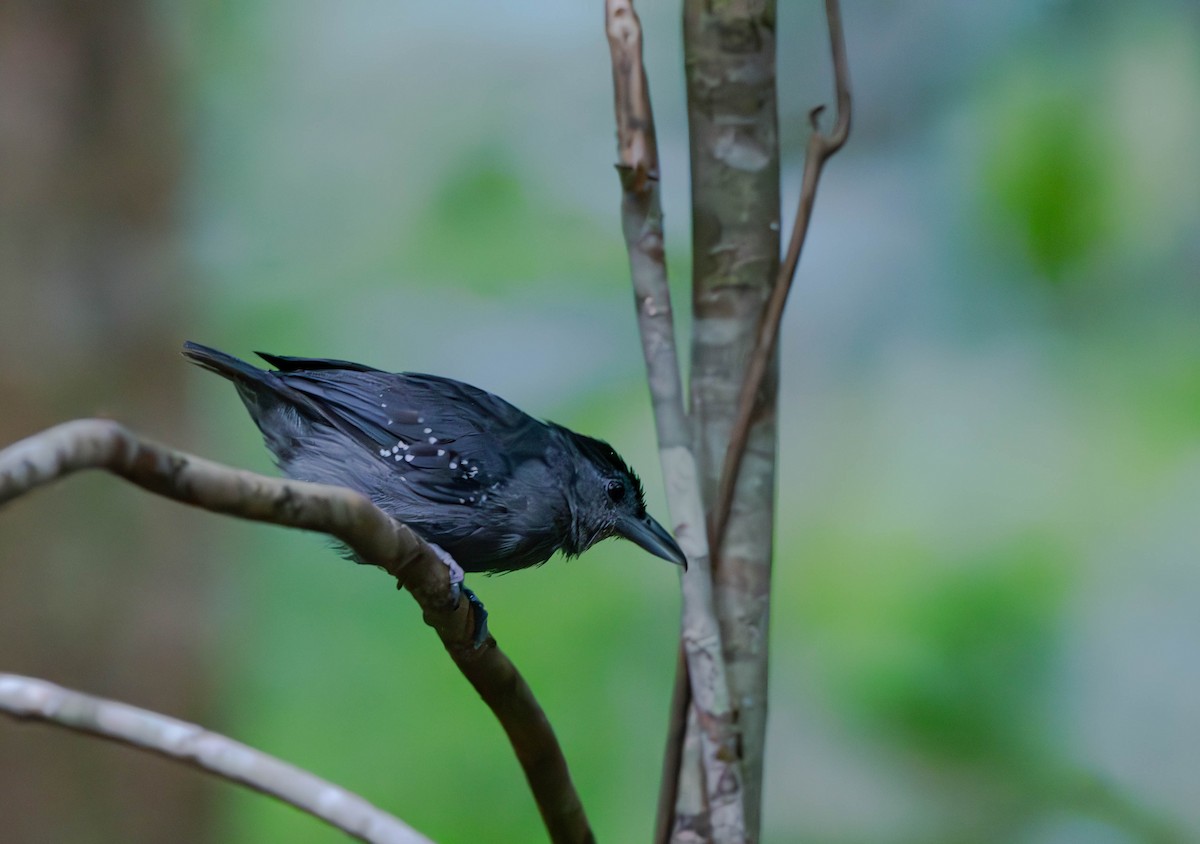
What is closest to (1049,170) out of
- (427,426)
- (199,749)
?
(427,426)

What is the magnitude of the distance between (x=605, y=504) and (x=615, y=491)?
0.09 feet

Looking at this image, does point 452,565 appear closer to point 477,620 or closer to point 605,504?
point 477,620

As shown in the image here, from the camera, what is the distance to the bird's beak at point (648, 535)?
5.53 ft

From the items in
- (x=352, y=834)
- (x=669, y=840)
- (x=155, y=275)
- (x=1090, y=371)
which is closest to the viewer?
(x=352, y=834)

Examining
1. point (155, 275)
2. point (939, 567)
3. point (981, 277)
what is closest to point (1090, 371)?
point (981, 277)

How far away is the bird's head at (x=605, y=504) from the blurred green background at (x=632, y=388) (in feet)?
2.30

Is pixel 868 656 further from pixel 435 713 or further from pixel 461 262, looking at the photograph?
pixel 461 262

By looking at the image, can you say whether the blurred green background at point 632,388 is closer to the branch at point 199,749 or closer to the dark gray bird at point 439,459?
the dark gray bird at point 439,459

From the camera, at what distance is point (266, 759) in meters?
1.04

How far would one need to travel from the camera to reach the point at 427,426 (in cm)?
164

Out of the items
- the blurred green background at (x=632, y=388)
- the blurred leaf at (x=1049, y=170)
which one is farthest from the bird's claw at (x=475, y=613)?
the blurred leaf at (x=1049, y=170)

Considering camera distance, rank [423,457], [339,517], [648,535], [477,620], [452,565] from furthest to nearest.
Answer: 1. [648,535]
2. [423,457]
3. [452,565]
4. [477,620]
5. [339,517]

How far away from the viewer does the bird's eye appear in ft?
5.68

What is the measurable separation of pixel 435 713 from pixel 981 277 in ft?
5.17
